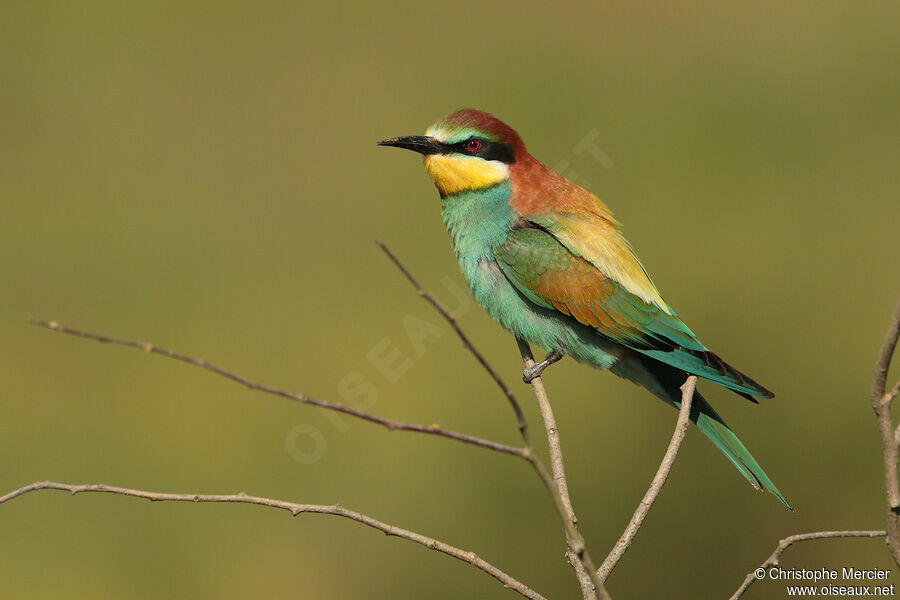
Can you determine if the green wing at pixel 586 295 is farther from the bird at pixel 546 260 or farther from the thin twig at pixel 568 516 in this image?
the thin twig at pixel 568 516

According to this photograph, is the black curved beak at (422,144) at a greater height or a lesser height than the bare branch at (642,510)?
greater

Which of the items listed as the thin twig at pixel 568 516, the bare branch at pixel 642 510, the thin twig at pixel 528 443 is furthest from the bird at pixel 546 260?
the thin twig at pixel 528 443

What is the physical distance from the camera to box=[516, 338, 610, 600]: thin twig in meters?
0.95

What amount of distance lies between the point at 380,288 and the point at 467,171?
1692mm

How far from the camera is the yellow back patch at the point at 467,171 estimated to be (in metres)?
2.05

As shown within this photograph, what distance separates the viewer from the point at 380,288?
3.70 meters

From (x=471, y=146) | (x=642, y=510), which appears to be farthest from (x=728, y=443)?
(x=471, y=146)

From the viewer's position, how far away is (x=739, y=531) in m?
2.62

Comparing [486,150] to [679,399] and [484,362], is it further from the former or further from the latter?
[484,362]

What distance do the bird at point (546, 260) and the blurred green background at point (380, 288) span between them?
0.83 m

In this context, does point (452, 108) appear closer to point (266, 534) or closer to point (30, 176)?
point (30, 176)

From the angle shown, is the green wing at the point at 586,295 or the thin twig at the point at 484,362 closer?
the thin twig at the point at 484,362

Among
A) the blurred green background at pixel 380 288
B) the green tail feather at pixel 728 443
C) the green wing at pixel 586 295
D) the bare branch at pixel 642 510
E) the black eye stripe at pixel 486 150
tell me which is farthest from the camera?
the blurred green background at pixel 380 288

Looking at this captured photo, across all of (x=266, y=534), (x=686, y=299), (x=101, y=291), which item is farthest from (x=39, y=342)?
(x=686, y=299)
